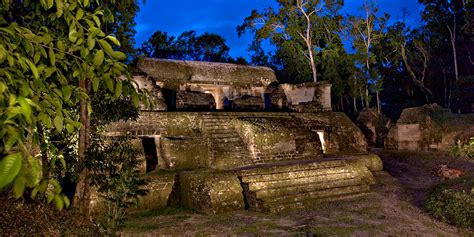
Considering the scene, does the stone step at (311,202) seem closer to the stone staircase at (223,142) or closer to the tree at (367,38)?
the stone staircase at (223,142)

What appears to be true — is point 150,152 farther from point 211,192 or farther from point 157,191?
point 211,192

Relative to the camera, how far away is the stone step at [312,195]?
7.56 m

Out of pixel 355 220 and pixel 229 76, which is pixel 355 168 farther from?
pixel 229 76

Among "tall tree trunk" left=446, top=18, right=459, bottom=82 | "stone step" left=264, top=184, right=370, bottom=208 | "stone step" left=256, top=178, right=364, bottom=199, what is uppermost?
"tall tree trunk" left=446, top=18, right=459, bottom=82

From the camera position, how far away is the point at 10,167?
4.02 feet

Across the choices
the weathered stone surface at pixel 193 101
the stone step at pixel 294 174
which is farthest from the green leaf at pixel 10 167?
the weathered stone surface at pixel 193 101

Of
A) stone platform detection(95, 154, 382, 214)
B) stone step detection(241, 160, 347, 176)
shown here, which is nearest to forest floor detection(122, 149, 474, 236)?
stone platform detection(95, 154, 382, 214)

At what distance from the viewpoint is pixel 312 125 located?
1204 cm

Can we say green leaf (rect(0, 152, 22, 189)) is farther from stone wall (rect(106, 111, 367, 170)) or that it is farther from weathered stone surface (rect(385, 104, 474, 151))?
weathered stone surface (rect(385, 104, 474, 151))

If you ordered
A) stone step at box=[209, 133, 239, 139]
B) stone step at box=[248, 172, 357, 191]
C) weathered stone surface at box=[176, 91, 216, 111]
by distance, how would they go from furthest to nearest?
weathered stone surface at box=[176, 91, 216, 111], stone step at box=[209, 133, 239, 139], stone step at box=[248, 172, 357, 191]

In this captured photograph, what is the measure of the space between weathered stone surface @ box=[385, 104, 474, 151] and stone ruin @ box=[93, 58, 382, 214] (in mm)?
4435

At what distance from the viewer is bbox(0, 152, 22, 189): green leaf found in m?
1.21

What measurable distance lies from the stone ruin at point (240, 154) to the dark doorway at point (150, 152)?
3 centimetres


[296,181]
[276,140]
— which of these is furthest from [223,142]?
[296,181]
